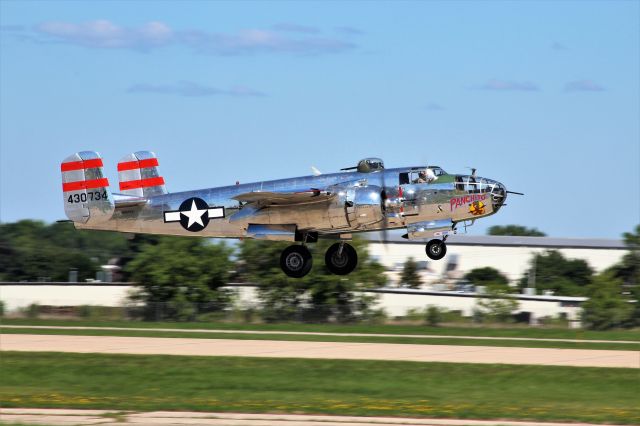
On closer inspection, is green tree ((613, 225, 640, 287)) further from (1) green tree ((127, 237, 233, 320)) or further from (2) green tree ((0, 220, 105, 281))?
(2) green tree ((0, 220, 105, 281))

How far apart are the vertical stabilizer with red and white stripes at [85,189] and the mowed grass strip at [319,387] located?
19.0ft

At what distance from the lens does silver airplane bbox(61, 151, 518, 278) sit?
3731 centimetres

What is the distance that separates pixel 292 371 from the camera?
3888 centimetres

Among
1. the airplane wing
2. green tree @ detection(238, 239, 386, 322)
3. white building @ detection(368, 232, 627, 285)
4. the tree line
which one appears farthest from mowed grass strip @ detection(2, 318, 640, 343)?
white building @ detection(368, 232, 627, 285)

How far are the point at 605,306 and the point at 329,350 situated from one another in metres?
38.3

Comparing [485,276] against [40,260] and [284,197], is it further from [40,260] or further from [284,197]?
[284,197]

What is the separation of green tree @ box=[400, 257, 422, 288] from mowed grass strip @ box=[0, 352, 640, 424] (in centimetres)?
6891

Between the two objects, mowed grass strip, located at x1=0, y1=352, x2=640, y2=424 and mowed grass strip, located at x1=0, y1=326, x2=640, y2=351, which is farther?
mowed grass strip, located at x1=0, y1=326, x2=640, y2=351

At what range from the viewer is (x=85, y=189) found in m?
40.8

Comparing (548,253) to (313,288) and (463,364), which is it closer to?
(313,288)

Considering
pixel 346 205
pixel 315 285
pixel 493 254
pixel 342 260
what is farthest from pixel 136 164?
pixel 493 254

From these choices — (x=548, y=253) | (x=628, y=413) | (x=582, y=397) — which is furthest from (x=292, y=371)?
(x=548, y=253)

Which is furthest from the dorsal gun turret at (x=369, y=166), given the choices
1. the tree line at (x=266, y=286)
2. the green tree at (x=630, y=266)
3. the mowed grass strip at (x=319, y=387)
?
the green tree at (x=630, y=266)

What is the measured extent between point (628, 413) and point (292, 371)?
43.2 ft
